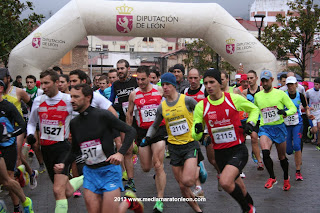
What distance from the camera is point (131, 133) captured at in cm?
493

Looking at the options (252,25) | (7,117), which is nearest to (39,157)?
(7,117)

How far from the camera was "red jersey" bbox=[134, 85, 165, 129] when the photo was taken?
24.8 feet

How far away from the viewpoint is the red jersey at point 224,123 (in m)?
5.74

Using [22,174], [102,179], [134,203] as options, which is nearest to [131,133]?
[102,179]

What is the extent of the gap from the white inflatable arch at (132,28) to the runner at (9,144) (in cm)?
822

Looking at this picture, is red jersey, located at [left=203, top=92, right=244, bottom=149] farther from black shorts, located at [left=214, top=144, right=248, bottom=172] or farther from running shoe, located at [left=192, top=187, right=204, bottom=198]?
running shoe, located at [left=192, top=187, right=204, bottom=198]

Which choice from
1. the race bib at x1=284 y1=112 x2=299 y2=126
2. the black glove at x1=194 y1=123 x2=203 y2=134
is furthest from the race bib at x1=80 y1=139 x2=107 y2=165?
the race bib at x1=284 y1=112 x2=299 y2=126

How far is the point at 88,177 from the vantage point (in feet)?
16.3

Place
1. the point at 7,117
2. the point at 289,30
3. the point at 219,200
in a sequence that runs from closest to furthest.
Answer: the point at 7,117
the point at 219,200
the point at 289,30

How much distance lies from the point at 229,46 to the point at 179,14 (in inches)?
76.8

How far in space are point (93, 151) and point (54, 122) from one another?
1302 mm

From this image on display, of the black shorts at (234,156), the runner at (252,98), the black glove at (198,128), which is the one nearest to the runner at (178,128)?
the black shorts at (234,156)

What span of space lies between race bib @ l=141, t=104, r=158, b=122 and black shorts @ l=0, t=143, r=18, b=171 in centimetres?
218

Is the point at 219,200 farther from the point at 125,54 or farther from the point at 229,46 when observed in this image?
the point at 125,54
